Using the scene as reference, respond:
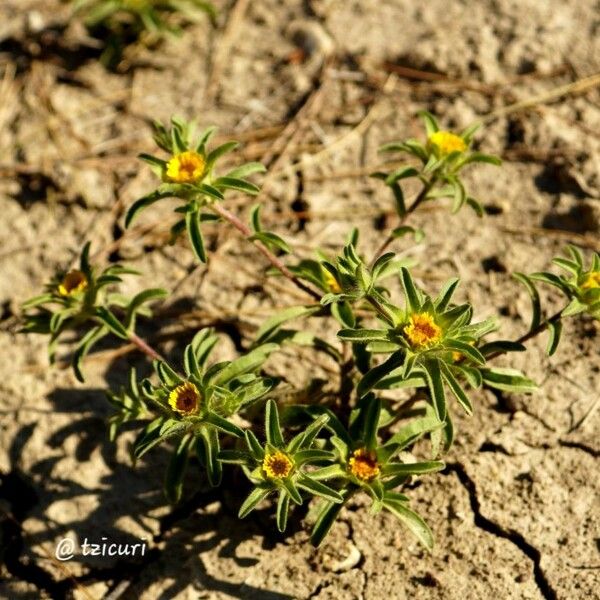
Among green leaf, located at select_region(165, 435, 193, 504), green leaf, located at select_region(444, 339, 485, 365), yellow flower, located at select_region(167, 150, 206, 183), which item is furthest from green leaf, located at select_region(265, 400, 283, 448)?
yellow flower, located at select_region(167, 150, 206, 183)

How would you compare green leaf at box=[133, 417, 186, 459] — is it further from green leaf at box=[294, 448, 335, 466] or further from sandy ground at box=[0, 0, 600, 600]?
sandy ground at box=[0, 0, 600, 600]

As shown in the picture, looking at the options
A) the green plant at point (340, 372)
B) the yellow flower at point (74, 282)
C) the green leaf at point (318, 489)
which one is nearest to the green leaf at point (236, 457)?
the green plant at point (340, 372)

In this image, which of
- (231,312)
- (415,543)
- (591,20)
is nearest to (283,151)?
(231,312)

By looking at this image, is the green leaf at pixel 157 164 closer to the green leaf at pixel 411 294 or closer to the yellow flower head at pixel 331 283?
the yellow flower head at pixel 331 283

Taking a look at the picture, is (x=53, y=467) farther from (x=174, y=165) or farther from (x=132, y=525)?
(x=174, y=165)

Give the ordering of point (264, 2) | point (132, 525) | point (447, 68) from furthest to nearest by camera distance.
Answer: point (264, 2)
point (447, 68)
point (132, 525)

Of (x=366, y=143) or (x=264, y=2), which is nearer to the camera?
(x=366, y=143)

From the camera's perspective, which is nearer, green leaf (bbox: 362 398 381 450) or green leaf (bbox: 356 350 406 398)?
green leaf (bbox: 356 350 406 398)
